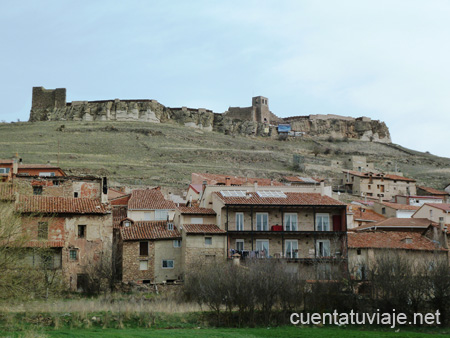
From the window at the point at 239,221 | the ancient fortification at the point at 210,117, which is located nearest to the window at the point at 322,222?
the window at the point at 239,221

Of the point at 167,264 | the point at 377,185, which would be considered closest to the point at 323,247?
the point at 167,264

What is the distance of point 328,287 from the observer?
35.0 m

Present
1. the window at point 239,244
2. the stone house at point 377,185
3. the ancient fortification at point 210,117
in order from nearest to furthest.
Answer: the window at point 239,244, the stone house at point 377,185, the ancient fortification at point 210,117

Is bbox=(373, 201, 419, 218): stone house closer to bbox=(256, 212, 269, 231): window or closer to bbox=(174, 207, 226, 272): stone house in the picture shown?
bbox=(256, 212, 269, 231): window

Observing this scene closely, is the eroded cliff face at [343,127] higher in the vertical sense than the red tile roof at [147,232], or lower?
higher

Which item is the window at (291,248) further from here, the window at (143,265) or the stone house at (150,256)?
the window at (143,265)

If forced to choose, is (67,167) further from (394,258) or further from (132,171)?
(394,258)

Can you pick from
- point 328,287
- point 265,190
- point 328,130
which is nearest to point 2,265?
point 328,287

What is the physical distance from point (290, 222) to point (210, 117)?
124774 millimetres

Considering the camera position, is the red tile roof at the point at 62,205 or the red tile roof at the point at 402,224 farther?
the red tile roof at the point at 402,224

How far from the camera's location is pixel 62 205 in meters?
41.9

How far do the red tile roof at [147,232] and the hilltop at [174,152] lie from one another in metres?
39.5

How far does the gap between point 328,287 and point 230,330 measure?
7669 millimetres

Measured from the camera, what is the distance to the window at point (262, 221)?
4422 centimetres
